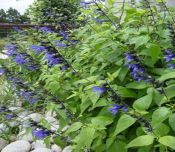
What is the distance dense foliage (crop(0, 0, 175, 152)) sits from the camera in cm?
165

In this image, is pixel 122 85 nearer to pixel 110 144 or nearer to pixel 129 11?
pixel 110 144

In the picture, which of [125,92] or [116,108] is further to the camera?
[125,92]

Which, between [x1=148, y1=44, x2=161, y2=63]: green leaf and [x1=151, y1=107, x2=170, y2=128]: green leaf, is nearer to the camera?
[x1=151, y1=107, x2=170, y2=128]: green leaf

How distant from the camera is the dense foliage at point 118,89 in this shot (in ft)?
5.42

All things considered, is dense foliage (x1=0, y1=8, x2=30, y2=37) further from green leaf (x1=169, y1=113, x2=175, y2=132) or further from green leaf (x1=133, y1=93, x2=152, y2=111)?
green leaf (x1=169, y1=113, x2=175, y2=132)

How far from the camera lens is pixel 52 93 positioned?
7.81 ft

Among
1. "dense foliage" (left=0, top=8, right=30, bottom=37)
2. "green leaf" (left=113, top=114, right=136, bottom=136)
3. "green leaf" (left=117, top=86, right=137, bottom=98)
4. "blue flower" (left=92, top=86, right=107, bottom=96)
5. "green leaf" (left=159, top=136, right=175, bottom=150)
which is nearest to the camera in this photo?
"green leaf" (left=159, top=136, right=175, bottom=150)

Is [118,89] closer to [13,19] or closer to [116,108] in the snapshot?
[116,108]

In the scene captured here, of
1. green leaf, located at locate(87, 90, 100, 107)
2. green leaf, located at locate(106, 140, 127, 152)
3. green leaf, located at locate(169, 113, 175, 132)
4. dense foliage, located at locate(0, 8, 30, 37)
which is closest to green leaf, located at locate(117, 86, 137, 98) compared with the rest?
green leaf, located at locate(87, 90, 100, 107)

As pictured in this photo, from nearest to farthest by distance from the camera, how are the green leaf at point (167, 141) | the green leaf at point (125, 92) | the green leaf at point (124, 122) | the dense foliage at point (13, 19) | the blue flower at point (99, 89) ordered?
the green leaf at point (167, 141) < the green leaf at point (124, 122) < the blue flower at point (99, 89) < the green leaf at point (125, 92) < the dense foliage at point (13, 19)

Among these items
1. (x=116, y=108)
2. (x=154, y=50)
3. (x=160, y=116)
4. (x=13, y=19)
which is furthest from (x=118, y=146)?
(x=13, y=19)

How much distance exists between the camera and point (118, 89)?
6.17 feet

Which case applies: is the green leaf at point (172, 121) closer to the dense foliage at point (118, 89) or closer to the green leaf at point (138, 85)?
the dense foliage at point (118, 89)

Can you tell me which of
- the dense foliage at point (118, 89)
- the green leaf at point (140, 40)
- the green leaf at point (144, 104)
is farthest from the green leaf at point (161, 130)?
the green leaf at point (140, 40)
